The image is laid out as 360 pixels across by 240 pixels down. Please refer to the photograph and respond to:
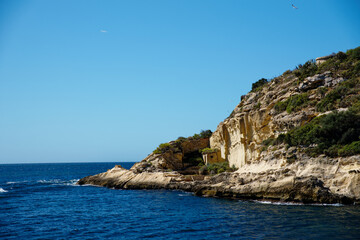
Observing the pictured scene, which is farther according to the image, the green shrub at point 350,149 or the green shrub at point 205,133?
the green shrub at point 205,133

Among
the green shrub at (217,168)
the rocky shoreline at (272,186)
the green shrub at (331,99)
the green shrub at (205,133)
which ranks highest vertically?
the green shrub at (331,99)

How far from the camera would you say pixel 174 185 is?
46000 mm

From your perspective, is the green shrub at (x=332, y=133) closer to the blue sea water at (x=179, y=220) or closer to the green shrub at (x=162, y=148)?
the blue sea water at (x=179, y=220)

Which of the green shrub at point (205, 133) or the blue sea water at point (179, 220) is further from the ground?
the green shrub at point (205, 133)

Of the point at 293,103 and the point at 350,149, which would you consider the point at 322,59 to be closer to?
the point at 293,103

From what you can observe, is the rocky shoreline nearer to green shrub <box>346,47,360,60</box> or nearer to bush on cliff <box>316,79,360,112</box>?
bush on cliff <box>316,79,360,112</box>

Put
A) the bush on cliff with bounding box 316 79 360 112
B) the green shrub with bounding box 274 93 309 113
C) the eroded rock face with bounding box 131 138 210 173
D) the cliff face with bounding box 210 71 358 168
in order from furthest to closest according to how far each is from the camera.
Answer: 1. the eroded rock face with bounding box 131 138 210 173
2. the green shrub with bounding box 274 93 309 113
3. the cliff face with bounding box 210 71 358 168
4. the bush on cliff with bounding box 316 79 360 112

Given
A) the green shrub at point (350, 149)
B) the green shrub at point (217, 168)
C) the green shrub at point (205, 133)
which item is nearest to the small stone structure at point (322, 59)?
the green shrub at point (217, 168)

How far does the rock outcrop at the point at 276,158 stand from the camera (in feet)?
95.8

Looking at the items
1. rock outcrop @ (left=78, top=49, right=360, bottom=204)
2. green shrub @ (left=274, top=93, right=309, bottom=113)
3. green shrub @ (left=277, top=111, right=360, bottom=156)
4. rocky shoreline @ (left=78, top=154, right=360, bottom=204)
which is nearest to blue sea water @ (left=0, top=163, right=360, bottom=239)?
rocky shoreline @ (left=78, top=154, right=360, bottom=204)

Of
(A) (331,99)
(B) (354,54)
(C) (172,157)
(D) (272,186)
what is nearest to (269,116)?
(A) (331,99)

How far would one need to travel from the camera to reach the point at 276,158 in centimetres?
3616

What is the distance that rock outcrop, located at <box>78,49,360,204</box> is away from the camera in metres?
29.2

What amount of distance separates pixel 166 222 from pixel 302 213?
36.1 feet
